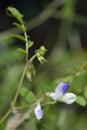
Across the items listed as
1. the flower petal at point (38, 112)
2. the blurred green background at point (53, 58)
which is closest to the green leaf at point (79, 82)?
the blurred green background at point (53, 58)

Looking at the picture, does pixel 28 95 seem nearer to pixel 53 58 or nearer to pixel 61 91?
pixel 61 91

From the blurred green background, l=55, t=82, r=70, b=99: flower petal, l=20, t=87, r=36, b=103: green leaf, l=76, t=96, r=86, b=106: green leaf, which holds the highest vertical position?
l=55, t=82, r=70, b=99: flower petal

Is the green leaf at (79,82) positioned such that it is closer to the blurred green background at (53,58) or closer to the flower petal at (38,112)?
the blurred green background at (53,58)

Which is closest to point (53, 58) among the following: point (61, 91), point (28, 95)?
point (28, 95)

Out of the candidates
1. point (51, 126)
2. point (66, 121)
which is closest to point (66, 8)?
point (66, 121)

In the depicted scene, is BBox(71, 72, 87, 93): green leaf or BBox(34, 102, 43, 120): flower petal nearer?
BBox(34, 102, 43, 120): flower petal

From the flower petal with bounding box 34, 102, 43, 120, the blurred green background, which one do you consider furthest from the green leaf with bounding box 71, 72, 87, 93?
the flower petal with bounding box 34, 102, 43, 120

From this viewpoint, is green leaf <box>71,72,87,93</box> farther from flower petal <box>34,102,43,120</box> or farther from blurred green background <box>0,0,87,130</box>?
flower petal <box>34,102,43,120</box>

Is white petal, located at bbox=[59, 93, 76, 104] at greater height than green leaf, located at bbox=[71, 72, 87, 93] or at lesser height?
greater
